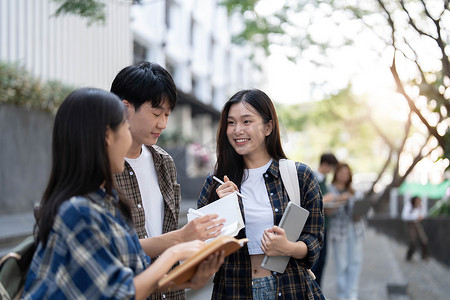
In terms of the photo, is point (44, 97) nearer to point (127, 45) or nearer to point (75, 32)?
point (75, 32)

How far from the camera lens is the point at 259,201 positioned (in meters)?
3.00

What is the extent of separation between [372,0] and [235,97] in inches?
213

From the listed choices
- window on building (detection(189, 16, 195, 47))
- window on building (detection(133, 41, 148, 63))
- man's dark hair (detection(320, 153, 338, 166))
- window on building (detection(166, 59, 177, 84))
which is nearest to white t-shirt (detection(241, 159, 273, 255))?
man's dark hair (detection(320, 153, 338, 166))

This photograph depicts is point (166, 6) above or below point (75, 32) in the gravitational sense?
above

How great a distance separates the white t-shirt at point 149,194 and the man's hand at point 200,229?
0.44m

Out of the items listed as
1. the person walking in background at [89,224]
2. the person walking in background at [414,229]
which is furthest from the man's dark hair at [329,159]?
the person walking in background at [414,229]

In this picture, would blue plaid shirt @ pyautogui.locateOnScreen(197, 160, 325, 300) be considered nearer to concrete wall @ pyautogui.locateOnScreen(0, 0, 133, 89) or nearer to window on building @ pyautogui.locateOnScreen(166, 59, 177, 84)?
concrete wall @ pyautogui.locateOnScreen(0, 0, 133, 89)

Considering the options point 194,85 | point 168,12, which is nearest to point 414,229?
point 168,12

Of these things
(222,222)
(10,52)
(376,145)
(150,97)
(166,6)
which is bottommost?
(376,145)

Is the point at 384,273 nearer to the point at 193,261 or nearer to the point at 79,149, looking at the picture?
the point at 193,261

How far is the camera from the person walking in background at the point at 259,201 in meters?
2.85

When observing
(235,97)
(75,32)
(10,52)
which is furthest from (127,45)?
(235,97)

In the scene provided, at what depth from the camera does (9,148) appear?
863 centimetres

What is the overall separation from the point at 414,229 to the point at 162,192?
464 inches
